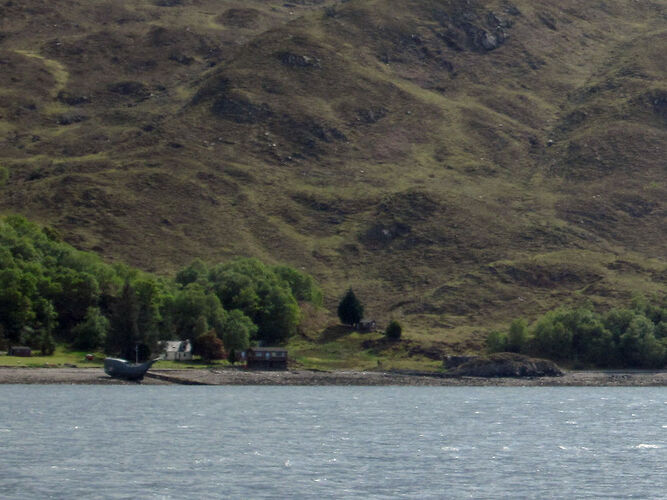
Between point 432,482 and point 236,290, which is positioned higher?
point 236,290

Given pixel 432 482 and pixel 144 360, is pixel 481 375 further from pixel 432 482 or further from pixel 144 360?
pixel 432 482

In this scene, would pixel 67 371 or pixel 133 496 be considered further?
pixel 67 371

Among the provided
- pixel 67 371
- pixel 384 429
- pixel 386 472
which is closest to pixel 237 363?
pixel 67 371

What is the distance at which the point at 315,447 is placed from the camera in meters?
72.8

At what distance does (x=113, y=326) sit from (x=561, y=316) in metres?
66.9

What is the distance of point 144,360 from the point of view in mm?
143000

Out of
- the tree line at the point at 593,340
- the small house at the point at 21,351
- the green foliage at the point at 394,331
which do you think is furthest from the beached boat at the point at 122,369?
the tree line at the point at 593,340

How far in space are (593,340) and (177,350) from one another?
194ft

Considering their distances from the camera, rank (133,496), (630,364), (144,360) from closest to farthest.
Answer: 1. (133,496)
2. (144,360)
3. (630,364)

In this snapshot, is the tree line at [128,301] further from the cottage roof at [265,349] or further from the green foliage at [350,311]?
the green foliage at [350,311]

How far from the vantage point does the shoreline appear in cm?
12531

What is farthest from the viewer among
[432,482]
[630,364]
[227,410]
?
[630,364]

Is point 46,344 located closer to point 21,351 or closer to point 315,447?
point 21,351

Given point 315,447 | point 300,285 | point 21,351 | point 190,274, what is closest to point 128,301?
point 21,351
